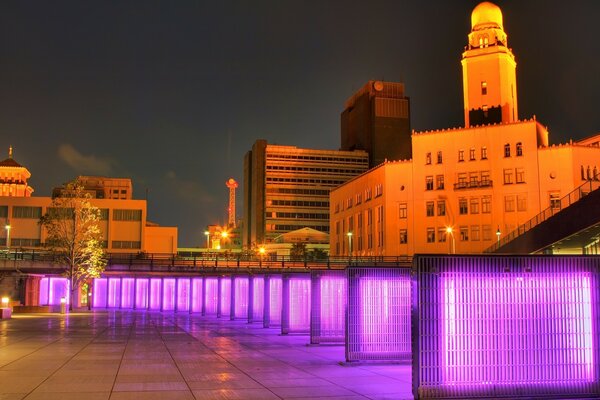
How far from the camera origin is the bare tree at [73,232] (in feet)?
193

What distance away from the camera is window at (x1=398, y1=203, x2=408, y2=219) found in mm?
102756

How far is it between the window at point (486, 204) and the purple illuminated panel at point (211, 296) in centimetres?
5235

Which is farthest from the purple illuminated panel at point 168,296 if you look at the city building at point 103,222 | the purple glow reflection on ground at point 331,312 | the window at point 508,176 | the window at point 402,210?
the city building at point 103,222

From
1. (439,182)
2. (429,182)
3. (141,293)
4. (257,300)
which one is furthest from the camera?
(429,182)

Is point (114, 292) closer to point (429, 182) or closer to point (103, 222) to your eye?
point (429, 182)

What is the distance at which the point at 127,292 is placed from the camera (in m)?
73.5

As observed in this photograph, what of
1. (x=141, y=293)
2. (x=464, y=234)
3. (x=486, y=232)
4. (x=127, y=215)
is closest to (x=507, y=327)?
(x=141, y=293)

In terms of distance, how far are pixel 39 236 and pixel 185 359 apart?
351 feet

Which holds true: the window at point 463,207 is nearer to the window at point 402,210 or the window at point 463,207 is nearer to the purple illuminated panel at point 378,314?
the window at point 402,210

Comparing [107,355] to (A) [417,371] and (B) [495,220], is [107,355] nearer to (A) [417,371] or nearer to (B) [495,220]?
(A) [417,371]

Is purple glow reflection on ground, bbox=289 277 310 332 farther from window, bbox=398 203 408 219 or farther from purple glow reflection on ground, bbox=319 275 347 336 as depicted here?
window, bbox=398 203 408 219

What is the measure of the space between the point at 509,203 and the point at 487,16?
34834mm

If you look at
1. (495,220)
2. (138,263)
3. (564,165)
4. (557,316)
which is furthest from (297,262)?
(557,316)

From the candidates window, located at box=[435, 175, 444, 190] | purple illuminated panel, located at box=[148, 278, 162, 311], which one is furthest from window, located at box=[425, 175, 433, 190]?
purple illuminated panel, located at box=[148, 278, 162, 311]
